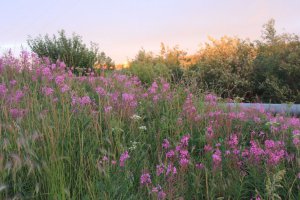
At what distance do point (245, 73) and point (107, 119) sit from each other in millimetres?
9586

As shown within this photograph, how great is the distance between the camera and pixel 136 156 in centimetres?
385

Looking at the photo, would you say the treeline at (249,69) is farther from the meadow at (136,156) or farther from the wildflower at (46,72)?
the meadow at (136,156)

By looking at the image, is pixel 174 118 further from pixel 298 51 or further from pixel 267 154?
pixel 298 51

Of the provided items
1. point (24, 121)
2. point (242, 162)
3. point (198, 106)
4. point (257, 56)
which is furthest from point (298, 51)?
point (24, 121)

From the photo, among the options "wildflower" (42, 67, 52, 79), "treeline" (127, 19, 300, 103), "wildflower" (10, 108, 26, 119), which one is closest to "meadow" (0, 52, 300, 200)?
"wildflower" (10, 108, 26, 119)

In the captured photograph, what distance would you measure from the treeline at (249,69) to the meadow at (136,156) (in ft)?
21.0

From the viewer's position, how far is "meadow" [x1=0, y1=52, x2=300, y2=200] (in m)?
3.04

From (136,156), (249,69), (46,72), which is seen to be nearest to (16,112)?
(136,156)

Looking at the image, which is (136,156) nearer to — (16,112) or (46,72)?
(16,112)

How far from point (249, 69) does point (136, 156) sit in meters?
10.1

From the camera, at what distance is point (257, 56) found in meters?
13.9

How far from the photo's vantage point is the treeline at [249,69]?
39.2 ft

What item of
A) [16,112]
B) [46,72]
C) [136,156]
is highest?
[46,72]

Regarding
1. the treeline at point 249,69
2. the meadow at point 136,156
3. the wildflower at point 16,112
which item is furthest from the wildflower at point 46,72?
the treeline at point 249,69
